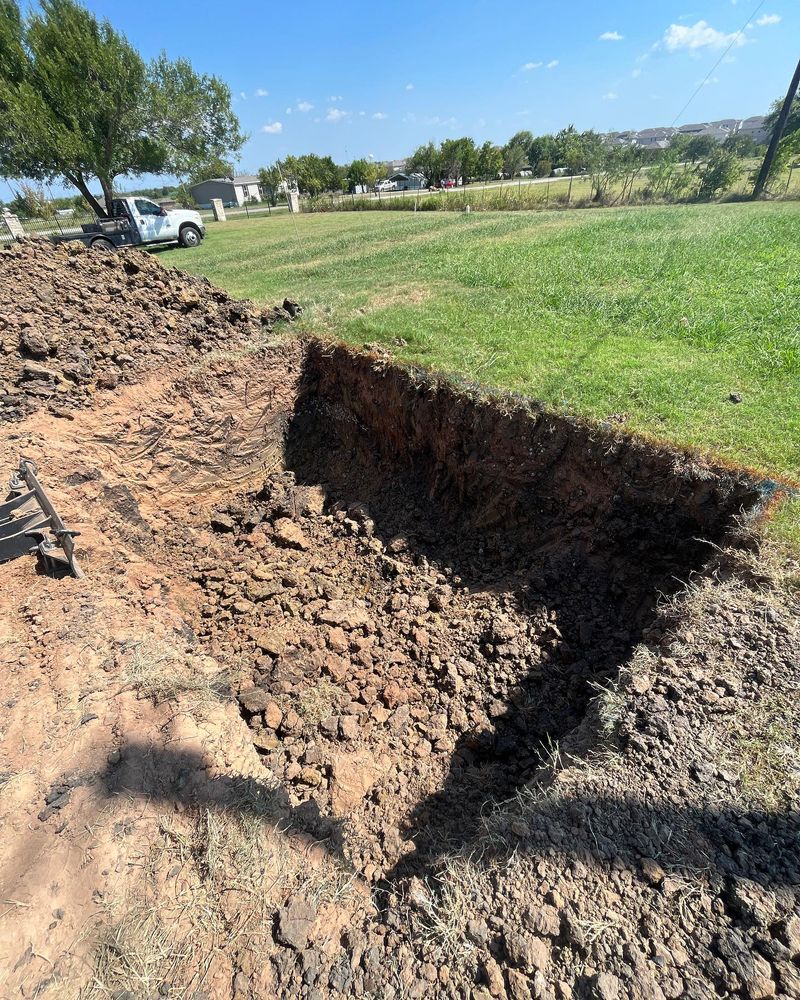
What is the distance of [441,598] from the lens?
4.12 meters

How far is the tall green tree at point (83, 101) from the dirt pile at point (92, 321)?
56.3 ft

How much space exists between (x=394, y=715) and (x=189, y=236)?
62.1 ft

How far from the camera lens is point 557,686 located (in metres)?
3.36

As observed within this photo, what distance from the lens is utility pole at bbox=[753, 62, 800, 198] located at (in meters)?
16.7

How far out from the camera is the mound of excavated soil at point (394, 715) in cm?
178

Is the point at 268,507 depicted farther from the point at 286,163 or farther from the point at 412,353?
the point at 286,163

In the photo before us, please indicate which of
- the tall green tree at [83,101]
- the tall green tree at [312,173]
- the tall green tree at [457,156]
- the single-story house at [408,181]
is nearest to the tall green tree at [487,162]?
the tall green tree at [457,156]

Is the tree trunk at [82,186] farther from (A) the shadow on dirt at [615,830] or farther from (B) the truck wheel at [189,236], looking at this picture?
(A) the shadow on dirt at [615,830]

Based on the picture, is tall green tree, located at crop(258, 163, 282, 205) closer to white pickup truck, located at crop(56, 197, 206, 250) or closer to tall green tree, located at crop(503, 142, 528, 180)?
tall green tree, located at crop(503, 142, 528, 180)

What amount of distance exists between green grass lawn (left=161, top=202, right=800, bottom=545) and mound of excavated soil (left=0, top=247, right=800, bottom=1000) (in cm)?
48

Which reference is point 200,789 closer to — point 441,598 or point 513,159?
point 441,598

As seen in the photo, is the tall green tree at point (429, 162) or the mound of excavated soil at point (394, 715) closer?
the mound of excavated soil at point (394, 715)

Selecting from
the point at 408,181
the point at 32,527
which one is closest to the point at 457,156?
the point at 408,181

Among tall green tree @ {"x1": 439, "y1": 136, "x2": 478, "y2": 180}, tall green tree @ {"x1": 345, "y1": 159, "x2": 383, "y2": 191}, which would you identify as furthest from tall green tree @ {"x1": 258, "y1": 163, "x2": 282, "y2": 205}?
tall green tree @ {"x1": 439, "y1": 136, "x2": 478, "y2": 180}
